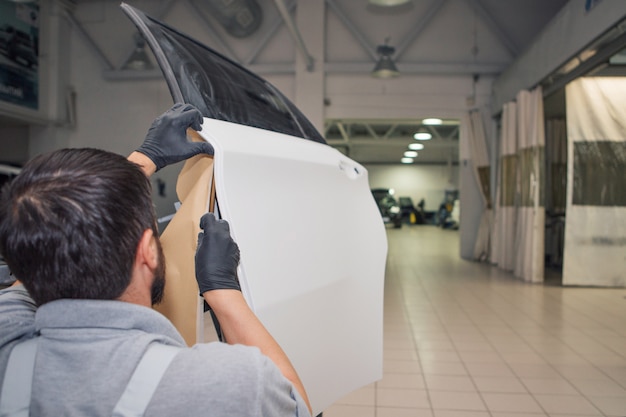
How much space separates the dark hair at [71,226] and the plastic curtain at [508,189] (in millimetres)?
6707

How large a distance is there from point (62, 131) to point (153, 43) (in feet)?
30.1

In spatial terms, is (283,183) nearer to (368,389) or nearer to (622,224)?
(368,389)

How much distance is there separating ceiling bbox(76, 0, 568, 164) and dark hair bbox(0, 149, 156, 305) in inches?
295

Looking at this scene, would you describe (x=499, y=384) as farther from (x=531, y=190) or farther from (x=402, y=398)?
(x=531, y=190)

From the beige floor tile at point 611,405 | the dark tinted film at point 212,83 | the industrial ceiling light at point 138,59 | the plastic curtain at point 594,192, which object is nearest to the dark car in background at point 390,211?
the industrial ceiling light at point 138,59

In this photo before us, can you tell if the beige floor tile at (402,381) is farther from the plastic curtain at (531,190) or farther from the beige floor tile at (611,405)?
the plastic curtain at (531,190)

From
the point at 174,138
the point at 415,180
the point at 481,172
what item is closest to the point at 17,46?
the point at 481,172

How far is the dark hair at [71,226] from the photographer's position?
63 centimetres

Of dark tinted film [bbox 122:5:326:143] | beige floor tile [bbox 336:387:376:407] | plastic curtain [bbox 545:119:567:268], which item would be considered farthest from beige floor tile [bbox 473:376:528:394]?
plastic curtain [bbox 545:119:567:268]

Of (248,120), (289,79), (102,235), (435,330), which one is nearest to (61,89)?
(289,79)

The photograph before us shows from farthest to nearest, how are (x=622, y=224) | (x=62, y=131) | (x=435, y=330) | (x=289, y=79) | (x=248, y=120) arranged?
(x=62, y=131), (x=289, y=79), (x=622, y=224), (x=435, y=330), (x=248, y=120)

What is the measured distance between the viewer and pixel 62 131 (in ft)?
29.6

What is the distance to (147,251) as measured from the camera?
2.30 feet

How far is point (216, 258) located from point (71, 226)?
272 mm
